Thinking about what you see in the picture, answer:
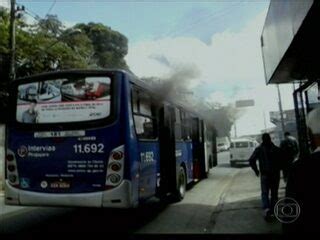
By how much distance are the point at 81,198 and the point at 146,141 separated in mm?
1825

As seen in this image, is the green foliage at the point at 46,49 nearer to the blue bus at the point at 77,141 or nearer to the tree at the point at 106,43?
the tree at the point at 106,43

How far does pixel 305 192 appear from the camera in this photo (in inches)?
206

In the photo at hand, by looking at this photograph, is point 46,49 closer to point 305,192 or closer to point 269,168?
point 269,168

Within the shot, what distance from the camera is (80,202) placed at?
7.76 meters

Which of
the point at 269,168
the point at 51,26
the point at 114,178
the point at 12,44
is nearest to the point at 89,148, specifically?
the point at 114,178

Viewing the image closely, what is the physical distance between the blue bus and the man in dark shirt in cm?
305

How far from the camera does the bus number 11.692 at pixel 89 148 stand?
7.81 m

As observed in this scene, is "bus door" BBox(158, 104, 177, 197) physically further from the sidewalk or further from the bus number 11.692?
the bus number 11.692

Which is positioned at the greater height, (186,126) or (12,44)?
(12,44)

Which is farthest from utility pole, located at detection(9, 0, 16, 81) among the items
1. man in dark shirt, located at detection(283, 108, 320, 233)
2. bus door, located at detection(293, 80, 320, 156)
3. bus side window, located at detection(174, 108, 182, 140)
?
man in dark shirt, located at detection(283, 108, 320, 233)

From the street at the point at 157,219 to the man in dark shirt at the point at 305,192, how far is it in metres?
2.53

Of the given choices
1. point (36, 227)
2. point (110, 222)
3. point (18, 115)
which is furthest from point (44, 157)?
point (110, 222)

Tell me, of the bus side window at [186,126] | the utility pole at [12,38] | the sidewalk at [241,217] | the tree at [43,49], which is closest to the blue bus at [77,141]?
the sidewalk at [241,217]

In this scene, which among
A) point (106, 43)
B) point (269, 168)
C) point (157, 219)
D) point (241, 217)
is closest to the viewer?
point (269, 168)
